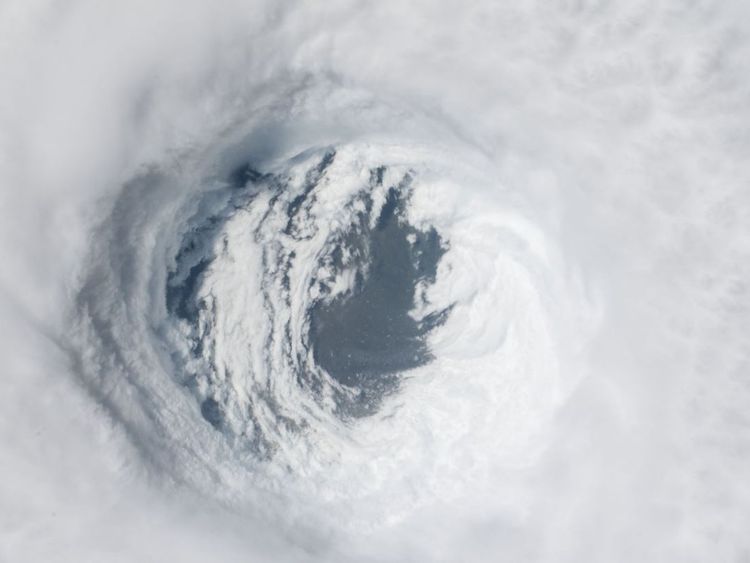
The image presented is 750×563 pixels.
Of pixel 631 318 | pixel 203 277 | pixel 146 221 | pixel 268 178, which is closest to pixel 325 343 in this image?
pixel 203 277

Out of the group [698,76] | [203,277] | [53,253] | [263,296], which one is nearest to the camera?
[53,253]

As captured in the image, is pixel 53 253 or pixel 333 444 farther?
pixel 333 444

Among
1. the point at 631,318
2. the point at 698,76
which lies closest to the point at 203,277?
the point at 631,318

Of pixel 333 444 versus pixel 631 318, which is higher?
pixel 631 318

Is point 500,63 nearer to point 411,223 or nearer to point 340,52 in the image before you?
point 340,52

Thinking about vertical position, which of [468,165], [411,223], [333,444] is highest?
[468,165]

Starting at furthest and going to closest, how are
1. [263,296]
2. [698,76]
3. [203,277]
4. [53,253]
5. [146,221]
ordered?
[263,296], [203,277], [146,221], [698,76], [53,253]

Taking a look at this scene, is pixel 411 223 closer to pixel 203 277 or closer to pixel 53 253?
pixel 203 277
